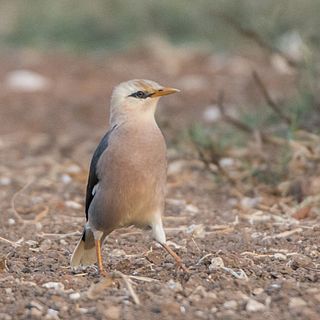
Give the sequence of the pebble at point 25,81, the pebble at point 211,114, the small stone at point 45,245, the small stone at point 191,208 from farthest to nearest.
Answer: the pebble at point 25,81 → the pebble at point 211,114 → the small stone at point 191,208 → the small stone at point 45,245

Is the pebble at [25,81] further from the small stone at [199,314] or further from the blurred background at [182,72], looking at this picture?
the small stone at [199,314]

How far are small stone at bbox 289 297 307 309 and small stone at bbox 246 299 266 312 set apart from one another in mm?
113

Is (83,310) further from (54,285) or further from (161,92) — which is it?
(161,92)

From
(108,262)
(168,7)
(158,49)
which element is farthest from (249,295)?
(168,7)

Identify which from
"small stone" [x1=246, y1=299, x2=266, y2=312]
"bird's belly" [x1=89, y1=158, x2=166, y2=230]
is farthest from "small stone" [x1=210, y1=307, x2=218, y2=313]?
"bird's belly" [x1=89, y1=158, x2=166, y2=230]

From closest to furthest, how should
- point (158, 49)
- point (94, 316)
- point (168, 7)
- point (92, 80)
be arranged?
point (94, 316), point (92, 80), point (158, 49), point (168, 7)

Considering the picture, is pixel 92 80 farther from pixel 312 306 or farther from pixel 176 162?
pixel 312 306

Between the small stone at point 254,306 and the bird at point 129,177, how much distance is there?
2.38 ft

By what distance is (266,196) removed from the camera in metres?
7.60

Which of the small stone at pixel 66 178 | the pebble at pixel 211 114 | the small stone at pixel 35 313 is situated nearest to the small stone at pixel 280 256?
the small stone at pixel 35 313

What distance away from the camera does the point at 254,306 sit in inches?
181

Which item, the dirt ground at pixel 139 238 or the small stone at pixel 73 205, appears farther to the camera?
the small stone at pixel 73 205

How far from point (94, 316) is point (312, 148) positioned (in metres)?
3.47

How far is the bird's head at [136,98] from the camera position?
5648mm
